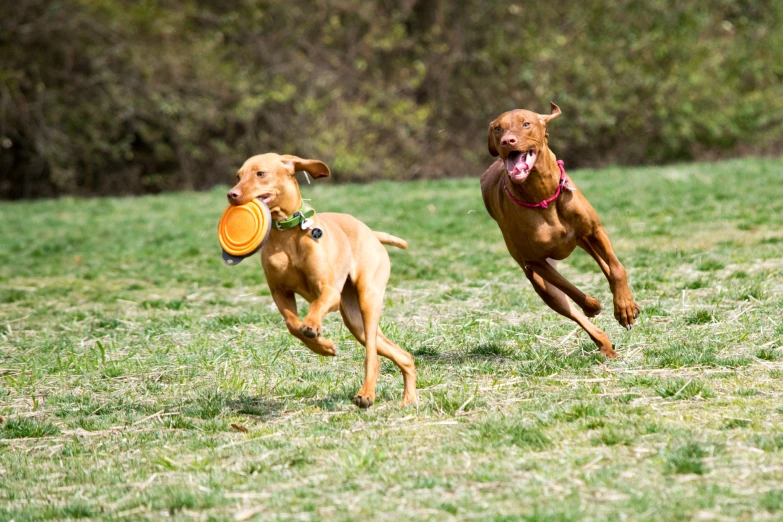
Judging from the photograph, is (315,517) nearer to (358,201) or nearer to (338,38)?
(358,201)

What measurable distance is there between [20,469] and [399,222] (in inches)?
364

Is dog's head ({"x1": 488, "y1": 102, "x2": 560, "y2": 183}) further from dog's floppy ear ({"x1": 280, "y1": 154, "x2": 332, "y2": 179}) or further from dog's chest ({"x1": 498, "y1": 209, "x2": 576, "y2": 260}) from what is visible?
dog's floppy ear ({"x1": 280, "y1": 154, "x2": 332, "y2": 179})

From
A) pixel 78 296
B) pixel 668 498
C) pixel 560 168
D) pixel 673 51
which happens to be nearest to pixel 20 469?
pixel 668 498

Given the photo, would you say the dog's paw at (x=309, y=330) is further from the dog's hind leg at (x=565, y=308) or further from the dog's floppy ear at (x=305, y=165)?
the dog's hind leg at (x=565, y=308)

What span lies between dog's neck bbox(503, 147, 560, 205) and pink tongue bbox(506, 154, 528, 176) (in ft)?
0.31

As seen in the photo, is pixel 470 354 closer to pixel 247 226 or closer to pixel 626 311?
pixel 626 311

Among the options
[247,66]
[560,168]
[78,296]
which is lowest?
[78,296]

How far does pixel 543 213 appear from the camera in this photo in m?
6.11

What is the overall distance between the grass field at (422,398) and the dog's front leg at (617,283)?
0.27 metres

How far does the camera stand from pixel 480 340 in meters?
6.94

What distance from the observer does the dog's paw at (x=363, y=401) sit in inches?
208

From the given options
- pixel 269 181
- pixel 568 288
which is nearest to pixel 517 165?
pixel 568 288

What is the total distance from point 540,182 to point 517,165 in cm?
21

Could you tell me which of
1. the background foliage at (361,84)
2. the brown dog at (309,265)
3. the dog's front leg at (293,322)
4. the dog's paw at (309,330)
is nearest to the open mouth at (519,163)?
the brown dog at (309,265)
